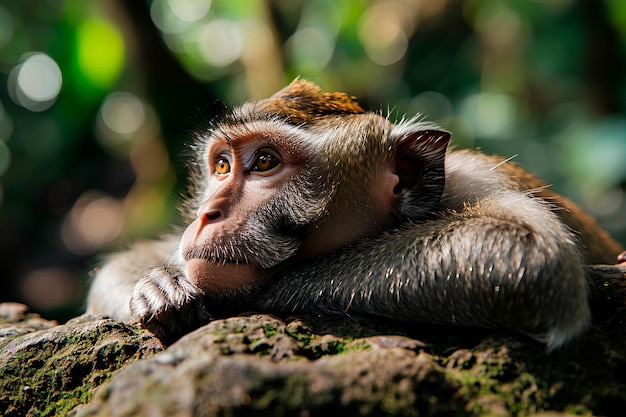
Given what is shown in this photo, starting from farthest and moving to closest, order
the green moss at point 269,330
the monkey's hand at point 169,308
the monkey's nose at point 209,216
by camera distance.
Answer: the monkey's nose at point 209,216 → the monkey's hand at point 169,308 → the green moss at point 269,330

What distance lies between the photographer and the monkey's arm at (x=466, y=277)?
275cm

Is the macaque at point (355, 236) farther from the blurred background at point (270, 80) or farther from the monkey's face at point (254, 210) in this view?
the blurred background at point (270, 80)

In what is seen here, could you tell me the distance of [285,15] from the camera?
11219 millimetres

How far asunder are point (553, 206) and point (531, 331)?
4.51ft

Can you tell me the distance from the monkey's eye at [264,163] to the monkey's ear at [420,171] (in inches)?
27.8

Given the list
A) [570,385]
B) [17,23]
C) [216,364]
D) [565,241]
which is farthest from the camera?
[17,23]

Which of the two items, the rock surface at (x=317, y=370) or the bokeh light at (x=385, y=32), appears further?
the bokeh light at (x=385, y=32)

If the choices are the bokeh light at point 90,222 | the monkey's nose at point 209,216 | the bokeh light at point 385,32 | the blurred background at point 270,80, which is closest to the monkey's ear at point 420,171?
the monkey's nose at point 209,216

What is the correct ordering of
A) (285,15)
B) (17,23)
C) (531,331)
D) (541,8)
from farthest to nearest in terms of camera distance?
1. (285,15)
2. (17,23)
3. (541,8)
4. (531,331)

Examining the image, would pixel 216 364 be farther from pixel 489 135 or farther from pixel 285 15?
pixel 285 15

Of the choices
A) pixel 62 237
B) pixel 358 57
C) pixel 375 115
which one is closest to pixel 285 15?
pixel 358 57

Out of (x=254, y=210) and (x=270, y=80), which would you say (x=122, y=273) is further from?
(x=270, y=80)

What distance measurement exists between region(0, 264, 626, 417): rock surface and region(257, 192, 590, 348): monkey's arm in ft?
0.30

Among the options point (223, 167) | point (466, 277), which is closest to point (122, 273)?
point (223, 167)
